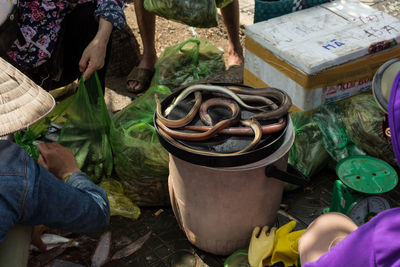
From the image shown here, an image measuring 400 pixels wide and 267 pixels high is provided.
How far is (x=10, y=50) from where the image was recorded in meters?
2.68

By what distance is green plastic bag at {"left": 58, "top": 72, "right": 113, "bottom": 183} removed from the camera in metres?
2.61

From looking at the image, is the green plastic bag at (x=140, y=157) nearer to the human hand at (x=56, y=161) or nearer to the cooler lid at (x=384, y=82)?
the human hand at (x=56, y=161)

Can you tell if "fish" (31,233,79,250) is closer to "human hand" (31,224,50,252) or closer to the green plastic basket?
"human hand" (31,224,50,252)

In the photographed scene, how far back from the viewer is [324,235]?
1841mm

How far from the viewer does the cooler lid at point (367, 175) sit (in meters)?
2.09

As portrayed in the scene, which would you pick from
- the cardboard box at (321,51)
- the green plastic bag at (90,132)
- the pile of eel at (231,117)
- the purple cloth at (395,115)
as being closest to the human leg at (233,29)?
the cardboard box at (321,51)

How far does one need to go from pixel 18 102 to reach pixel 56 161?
1.79ft

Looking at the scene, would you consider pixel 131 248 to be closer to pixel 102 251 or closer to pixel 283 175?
pixel 102 251

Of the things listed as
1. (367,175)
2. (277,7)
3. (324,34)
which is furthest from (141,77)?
(367,175)

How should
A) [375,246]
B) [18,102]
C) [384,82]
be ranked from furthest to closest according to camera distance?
1. [384,82]
2. [18,102]
3. [375,246]

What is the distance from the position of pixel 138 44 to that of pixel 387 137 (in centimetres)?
244

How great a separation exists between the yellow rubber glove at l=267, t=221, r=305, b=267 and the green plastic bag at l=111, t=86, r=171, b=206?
766mm

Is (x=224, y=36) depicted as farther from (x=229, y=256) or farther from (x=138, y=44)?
(x=229, y=256)

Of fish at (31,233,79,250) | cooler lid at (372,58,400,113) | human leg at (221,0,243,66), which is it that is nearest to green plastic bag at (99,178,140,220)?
fish at (31,233,79,250)
